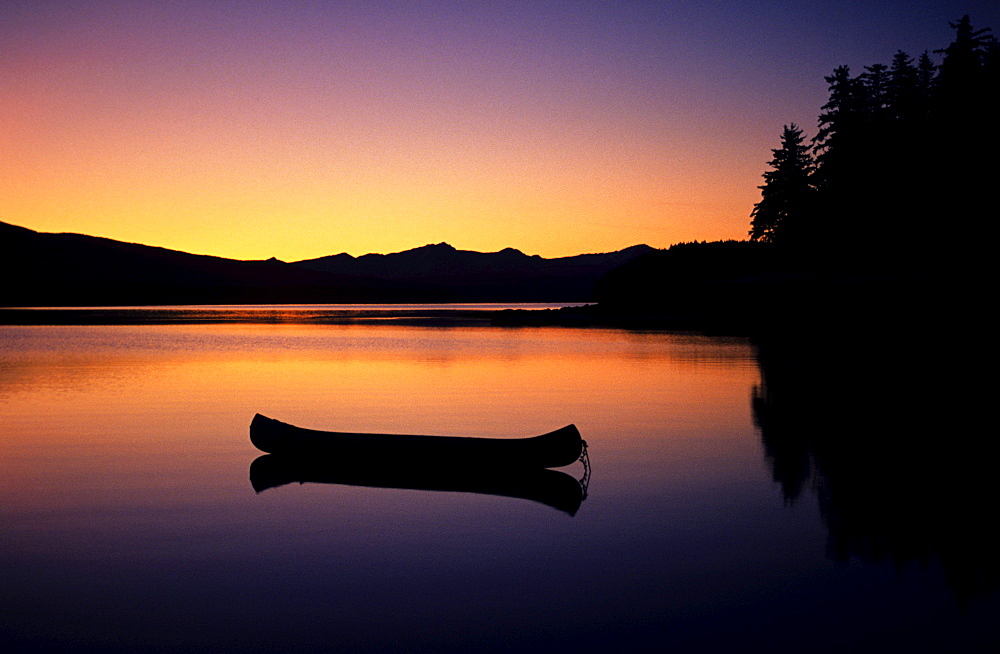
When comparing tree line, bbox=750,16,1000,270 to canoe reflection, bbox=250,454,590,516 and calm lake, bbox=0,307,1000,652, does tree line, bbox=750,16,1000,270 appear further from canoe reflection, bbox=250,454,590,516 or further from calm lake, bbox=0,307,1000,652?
canoe reflection, bbox=250,454,590,516

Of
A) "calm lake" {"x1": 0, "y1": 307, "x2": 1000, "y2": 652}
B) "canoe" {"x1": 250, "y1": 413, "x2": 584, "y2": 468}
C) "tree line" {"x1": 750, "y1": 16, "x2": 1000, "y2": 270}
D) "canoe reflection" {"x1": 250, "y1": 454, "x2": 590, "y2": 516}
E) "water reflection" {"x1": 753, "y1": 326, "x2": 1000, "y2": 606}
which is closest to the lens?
"calm lake" {"x1": 0, "y1": 307, "x2": 1000, "y2": 652}

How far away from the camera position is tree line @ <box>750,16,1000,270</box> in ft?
141

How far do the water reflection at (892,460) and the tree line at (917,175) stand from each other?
11.0m

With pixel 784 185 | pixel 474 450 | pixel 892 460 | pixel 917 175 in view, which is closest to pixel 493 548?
pixel 474 450

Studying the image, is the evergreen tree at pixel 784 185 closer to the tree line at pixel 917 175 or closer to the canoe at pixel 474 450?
the tree line at pixel 917 175

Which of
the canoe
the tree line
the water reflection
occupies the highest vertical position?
the tree line

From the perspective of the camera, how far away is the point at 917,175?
48.4m

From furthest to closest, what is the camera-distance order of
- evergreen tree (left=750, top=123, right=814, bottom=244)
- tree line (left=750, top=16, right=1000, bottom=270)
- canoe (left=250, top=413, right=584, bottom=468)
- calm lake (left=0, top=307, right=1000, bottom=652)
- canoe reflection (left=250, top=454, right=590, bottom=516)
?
→ evergreen tree (left=750, top=123, right=814, bottom=244) → tree line (left=750, top=16, right=1000, bottom=270) → canoe (left=250, top=413, right=584, bottom=468) → canoe reflection (left=250, top=454, right=590, bottom=516) → calm lake (left=0, top=307, right=1000, bottom=652)

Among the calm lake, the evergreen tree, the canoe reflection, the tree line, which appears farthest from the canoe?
the evergreen tree

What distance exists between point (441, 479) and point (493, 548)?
3928mm

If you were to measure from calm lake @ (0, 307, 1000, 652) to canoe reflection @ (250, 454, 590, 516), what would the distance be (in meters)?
0.30

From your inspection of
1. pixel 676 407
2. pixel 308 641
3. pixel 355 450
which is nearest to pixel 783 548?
pixel 308 641

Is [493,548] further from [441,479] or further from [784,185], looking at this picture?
[784,185]

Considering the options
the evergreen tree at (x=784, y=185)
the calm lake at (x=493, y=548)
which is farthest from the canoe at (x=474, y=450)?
the evergreen tree at (x=784, y=185)
